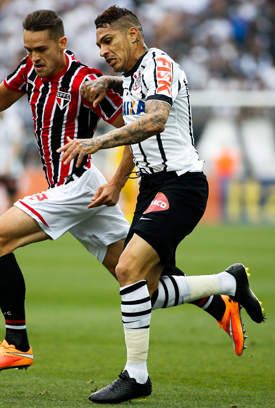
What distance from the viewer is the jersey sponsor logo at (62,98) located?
4.24 metres

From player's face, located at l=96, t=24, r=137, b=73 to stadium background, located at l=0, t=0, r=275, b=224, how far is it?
18.7 metres

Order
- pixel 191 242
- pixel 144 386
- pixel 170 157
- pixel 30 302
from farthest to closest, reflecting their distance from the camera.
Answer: pixel 191 242 → pixel 30 302 → pixel 170 157 → pixel 144 386

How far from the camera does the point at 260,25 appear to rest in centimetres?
2386

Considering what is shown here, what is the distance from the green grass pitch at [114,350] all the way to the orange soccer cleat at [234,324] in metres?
0.21

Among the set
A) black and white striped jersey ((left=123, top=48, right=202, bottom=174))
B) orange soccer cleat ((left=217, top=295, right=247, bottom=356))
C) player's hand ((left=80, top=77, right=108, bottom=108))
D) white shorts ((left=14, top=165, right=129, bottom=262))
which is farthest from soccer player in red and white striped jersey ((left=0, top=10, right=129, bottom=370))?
orange soccer cleat ((left=217, top=295, right=247, bottom=356))

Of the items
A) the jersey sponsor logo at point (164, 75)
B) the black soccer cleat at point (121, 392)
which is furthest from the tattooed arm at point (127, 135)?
the black soccer cleat at point (121, 392)

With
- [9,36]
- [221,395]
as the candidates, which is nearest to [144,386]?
[221,395]

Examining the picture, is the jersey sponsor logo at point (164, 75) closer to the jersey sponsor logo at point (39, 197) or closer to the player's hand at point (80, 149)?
the player's hand at point (80, 149)

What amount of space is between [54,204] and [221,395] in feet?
5.36

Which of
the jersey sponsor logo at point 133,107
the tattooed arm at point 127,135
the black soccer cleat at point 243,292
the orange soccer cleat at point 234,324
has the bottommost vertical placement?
the orange soccer cleat at point 234,324

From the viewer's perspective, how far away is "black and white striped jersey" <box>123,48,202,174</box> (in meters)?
3.61

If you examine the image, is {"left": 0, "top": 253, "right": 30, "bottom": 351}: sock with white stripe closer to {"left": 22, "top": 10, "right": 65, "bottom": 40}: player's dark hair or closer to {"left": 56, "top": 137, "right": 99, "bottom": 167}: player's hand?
{"left": 56, "top": 137, "right": 99, "bottom": 167}: player's hand

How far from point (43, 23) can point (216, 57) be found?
20.4 metres

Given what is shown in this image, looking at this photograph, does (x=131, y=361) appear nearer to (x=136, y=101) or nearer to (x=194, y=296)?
(x=194, y=296)
